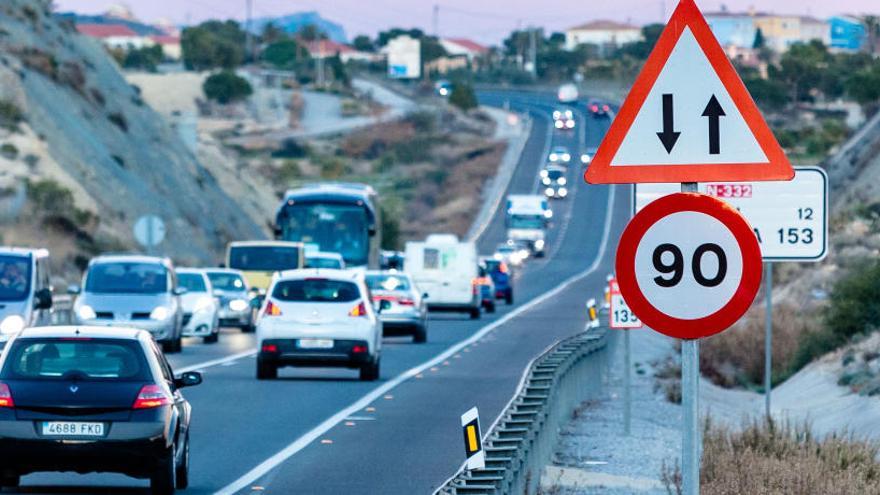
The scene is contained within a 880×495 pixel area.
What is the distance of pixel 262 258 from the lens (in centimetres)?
4828

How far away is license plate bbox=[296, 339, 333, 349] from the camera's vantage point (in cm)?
2803

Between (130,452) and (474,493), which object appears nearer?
(474,493)

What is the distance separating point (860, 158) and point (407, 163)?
7496cm

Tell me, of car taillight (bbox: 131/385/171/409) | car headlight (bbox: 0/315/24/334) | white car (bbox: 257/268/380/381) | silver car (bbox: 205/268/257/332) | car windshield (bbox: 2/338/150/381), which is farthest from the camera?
silver car (bbox: 205/268/257/332)

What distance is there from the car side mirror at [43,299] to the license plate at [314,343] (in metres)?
3.62

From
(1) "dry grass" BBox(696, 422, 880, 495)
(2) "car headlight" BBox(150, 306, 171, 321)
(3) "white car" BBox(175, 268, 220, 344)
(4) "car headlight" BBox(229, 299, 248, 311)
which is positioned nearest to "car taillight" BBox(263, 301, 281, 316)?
(2) "car headlight" BBox(150, 306, 171, 321)

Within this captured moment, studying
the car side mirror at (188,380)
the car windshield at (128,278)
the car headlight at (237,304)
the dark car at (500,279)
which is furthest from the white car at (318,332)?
the dark car at (500,279)

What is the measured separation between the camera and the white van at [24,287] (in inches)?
1075

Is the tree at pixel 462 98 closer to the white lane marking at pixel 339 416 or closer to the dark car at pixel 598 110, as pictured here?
the dark car at pixel 598 110

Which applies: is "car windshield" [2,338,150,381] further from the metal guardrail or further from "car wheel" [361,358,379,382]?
"car wheel" [361,358,379,382]

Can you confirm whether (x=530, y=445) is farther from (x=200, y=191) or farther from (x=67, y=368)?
(x=200, y=191)

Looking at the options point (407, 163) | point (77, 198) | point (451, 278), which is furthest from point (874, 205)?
point (407, 163)

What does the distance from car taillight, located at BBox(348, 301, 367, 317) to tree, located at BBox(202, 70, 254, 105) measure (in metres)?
121

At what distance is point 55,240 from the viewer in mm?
56406
